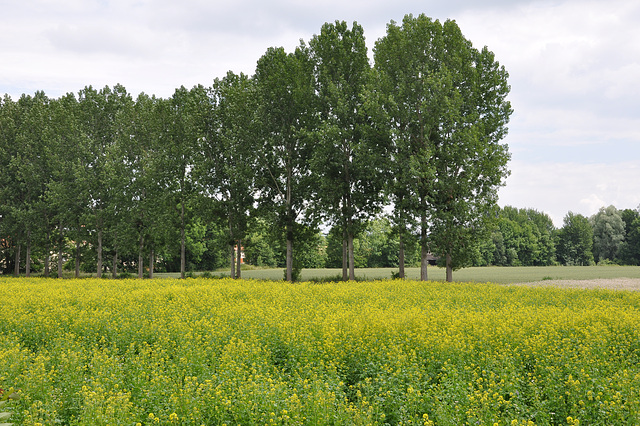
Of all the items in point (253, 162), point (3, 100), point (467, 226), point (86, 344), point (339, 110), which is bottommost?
point (86, 344)

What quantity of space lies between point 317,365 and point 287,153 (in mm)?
27666

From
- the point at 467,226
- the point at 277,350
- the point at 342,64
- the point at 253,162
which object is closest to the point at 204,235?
the point at 253,162

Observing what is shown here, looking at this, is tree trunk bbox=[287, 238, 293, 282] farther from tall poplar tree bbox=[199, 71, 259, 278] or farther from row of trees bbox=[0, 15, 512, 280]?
tall poplar tree bbox=[199, 71, 259, 278]

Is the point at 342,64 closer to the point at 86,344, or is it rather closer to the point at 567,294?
the point at 567,294

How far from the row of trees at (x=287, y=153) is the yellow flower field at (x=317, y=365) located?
44.4 ft

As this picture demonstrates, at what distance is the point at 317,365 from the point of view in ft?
31.0

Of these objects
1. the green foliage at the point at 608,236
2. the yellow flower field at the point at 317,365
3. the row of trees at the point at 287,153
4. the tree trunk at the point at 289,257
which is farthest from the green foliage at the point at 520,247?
the yellow flower field at the point at 317,365

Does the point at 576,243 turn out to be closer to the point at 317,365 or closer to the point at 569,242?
the point at 569,242

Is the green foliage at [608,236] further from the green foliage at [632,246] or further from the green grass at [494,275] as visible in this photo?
the green grass at [494,275]

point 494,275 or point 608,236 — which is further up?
point 608,236

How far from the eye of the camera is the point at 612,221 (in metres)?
108

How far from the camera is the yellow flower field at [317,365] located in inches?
260

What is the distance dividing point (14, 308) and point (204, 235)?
213ft

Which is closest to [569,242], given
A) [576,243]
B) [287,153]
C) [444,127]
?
[576,243]
